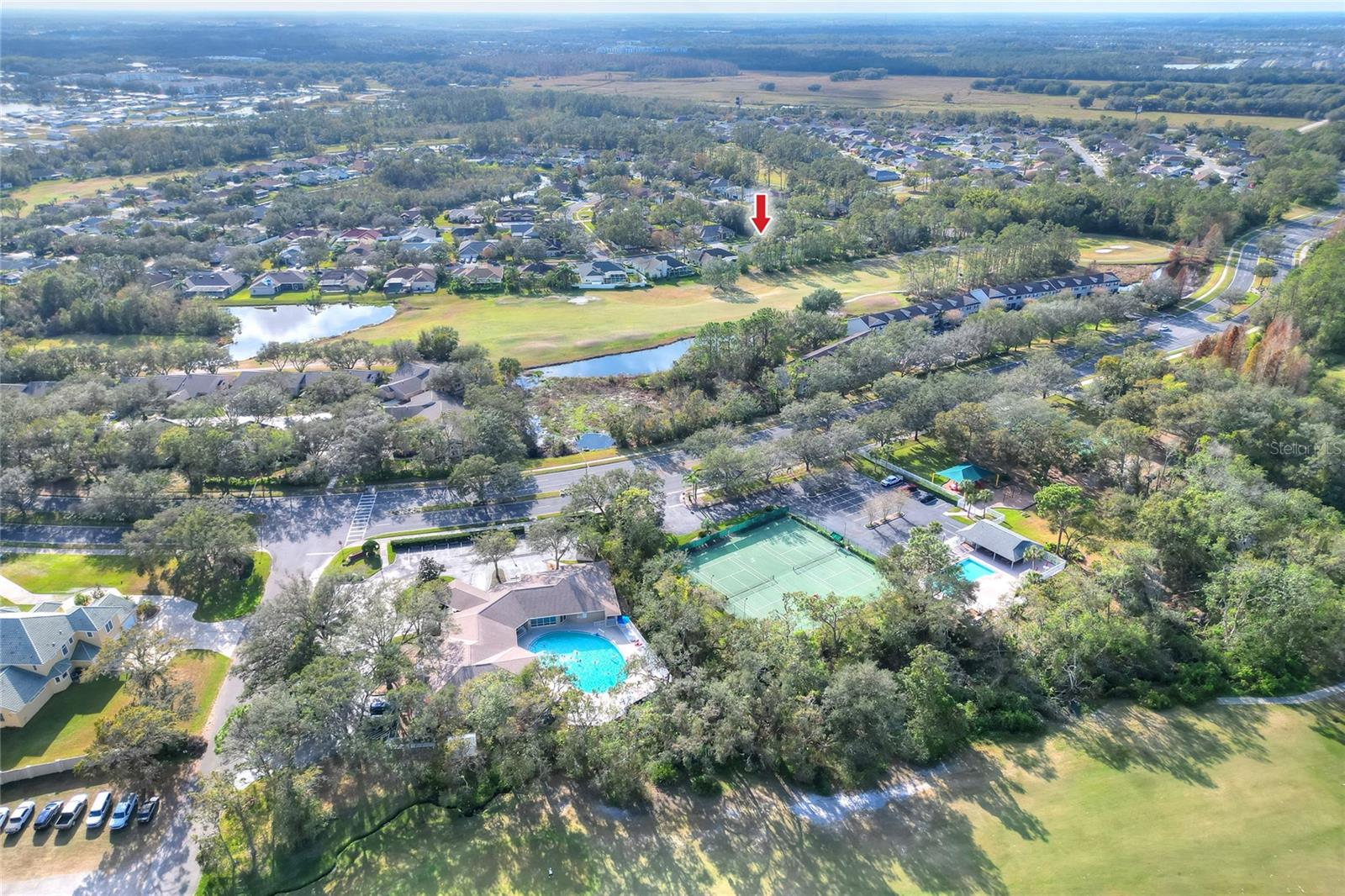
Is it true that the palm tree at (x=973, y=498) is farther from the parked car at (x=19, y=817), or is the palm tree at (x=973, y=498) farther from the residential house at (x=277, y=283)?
the residential house at (x=277, y=283)

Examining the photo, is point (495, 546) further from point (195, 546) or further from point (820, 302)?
point (820, 302)

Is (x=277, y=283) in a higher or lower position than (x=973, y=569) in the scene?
higher

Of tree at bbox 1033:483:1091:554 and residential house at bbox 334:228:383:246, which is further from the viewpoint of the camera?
residential house at bbox 334:228:383:246

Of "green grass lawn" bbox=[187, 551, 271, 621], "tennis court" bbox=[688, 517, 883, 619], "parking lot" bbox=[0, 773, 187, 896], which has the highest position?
"tennis court" bbox=[688, 517, 883, 619]

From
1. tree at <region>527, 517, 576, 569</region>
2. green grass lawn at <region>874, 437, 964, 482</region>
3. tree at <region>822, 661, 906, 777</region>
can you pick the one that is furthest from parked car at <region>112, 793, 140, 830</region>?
green grass lawn at <region>874, 437, 964, 482</region>

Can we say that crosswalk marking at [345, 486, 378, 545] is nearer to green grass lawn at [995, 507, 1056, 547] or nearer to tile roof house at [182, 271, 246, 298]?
green grass lawn at [995, 507, 1056, 547]

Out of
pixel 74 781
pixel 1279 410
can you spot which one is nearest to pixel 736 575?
pixel 74 781

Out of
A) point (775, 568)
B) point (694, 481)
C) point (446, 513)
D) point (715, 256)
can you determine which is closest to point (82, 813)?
point (446, 513)
